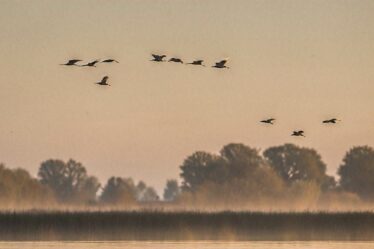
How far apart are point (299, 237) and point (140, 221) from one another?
28.9ft

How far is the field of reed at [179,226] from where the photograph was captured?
70.8m

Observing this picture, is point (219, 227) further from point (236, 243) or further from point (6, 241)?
point (6, 241)

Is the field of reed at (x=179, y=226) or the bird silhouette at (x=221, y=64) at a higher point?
the bird silhouette at (x=221, y=64)

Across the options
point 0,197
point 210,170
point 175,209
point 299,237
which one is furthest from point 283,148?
point 299,237

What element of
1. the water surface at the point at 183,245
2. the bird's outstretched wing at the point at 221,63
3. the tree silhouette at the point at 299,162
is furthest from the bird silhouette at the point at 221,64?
the tree silhouette at the point at 299,162

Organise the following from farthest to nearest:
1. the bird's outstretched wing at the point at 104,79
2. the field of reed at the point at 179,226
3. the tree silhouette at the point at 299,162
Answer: the tree silhouette at the point at 299,162, the field of reed at the point at 179,226, the bird's outstretched wing at the point at 104,79

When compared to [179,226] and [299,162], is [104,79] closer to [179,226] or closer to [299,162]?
[179,226]

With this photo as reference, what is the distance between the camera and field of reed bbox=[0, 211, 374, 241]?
70812 millimetres

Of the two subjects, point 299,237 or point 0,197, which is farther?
point 0,197

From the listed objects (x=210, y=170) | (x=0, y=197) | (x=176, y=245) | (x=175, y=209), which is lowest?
(x=176, y=245)

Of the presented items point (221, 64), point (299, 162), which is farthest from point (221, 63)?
point (299, 162)

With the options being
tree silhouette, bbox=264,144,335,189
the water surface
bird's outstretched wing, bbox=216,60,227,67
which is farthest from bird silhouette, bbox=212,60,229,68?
tree silhouette, bbox=264,144,335,189

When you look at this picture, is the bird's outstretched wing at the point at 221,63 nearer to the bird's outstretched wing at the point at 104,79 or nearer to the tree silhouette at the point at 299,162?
the bird's outstretched wing at the point at 104,79

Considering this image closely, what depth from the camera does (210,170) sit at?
568ft
